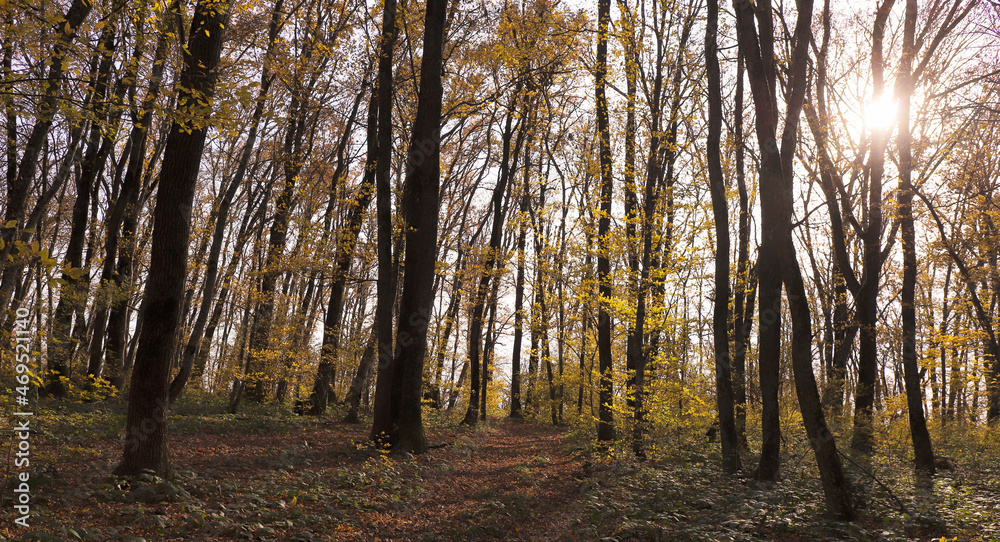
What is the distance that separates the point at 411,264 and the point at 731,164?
10075 mm

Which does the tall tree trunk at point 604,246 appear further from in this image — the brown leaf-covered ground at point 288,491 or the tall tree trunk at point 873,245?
the tall tree trunk at point 873,245

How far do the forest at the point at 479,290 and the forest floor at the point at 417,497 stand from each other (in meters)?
0.06

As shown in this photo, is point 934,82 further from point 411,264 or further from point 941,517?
point 411,264

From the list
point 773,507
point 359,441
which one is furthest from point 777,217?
point 359,441

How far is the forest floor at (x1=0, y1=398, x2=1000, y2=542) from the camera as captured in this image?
472cm

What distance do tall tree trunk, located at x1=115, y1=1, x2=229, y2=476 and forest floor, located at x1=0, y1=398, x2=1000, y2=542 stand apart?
0.38m

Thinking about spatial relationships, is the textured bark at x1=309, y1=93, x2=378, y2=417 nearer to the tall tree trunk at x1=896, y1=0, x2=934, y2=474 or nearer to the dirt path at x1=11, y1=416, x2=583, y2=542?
the dirt path at x1=11, y1=416, x2=583, y2=542

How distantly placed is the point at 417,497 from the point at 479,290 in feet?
31.4

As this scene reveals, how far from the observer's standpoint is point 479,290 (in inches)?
637

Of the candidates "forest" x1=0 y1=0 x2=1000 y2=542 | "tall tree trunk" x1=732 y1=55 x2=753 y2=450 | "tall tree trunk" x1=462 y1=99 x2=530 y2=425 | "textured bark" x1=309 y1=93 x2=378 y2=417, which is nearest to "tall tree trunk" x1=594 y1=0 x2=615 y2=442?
"forest" x1=0 y1=0 x2=1000 y2=542

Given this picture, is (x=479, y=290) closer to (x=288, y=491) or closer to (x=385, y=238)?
(x=385, y=238)

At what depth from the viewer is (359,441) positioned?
9.77 m

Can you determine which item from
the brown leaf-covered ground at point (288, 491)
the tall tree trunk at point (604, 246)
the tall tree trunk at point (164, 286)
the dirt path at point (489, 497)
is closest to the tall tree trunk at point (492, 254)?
the tall tree trunk at point (604, 246)

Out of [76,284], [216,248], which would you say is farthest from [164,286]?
[76,284]
